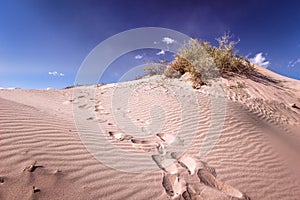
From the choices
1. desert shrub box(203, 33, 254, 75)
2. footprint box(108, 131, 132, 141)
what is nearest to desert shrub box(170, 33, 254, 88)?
desert shrub box(203, 33, 254, 75)

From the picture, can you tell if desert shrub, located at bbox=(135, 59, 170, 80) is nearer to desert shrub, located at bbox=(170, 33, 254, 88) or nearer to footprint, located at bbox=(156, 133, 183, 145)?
desert shrub, located at bbox=(170, 33, 254, 88)

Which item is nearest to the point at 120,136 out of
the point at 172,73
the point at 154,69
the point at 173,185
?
the point at 173,185

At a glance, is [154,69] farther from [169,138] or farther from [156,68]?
[169,138]

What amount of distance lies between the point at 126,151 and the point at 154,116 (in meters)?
2.06

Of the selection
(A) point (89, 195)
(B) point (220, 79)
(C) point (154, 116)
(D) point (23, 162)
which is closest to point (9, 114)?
(D) point (23, 162)

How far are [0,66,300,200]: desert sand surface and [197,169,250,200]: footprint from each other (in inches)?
0.5

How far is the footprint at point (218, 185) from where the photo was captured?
292 centimetres

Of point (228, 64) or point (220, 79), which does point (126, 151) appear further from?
point (228, 64)

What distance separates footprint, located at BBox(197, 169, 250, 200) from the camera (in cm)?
292

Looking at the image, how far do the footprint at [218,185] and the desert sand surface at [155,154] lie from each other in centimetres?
1

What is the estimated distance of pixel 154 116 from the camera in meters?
5.57

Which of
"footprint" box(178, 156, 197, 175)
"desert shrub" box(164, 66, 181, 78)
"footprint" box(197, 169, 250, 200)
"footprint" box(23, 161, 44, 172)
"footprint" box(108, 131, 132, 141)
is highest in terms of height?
"desert shrub" box(164, 66, 181, 78)

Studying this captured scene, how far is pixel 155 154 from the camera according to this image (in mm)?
3650

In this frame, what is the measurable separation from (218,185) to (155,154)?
41.4 inches
